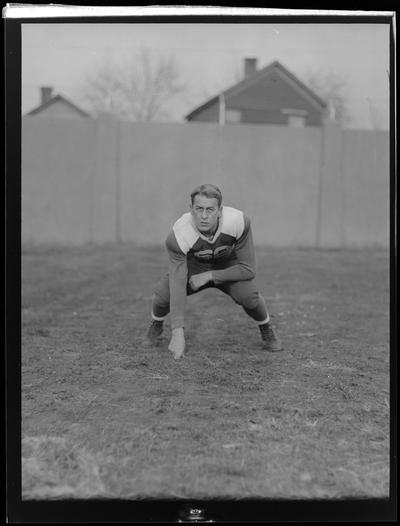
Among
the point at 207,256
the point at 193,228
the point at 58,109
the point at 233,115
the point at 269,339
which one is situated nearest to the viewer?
the point at 193,228

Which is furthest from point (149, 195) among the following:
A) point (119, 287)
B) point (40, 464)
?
point (40, 464)

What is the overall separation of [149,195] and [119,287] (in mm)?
2882

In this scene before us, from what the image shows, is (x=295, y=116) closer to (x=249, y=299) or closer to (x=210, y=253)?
(x=249, y=299)

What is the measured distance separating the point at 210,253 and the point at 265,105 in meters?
7.40

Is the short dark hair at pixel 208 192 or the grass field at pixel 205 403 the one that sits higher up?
the short dark hair at pixel 208 192

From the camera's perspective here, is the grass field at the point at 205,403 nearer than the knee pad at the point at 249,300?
Yes

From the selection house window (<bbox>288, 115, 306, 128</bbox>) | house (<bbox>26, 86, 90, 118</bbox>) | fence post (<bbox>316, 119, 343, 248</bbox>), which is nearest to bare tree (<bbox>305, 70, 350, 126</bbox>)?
fence post (<bbox>316, 119, 343, 248</bbox>)

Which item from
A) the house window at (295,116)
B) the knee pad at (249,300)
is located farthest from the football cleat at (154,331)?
the house window at (295,116)

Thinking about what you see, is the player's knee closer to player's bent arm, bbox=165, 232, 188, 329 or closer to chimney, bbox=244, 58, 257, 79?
player's bent arm, bbox=165, 232, 188, 329

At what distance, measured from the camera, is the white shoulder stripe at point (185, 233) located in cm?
394

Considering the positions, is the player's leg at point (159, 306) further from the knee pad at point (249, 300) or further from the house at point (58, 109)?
the house at point (58, 109)

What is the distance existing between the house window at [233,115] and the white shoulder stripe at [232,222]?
6948 millimetres

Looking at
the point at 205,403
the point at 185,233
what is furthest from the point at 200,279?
the point at 205,403

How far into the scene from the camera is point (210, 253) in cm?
402
